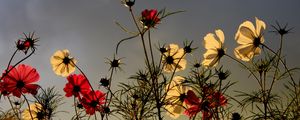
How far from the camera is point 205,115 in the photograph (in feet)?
8.62

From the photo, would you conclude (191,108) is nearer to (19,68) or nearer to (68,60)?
(68,60)

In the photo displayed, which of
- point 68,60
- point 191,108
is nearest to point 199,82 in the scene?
point 191,108

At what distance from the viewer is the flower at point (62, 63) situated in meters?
3.50

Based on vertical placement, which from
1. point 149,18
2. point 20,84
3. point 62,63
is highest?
point 62,63

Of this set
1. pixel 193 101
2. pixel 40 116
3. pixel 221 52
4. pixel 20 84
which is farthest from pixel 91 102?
pixel 221 52

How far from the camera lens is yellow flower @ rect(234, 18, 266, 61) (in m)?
2.74

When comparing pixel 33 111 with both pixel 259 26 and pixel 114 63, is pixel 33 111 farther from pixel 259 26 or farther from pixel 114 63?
pixel 259 26

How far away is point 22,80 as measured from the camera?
141 inches

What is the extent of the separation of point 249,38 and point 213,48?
28cm

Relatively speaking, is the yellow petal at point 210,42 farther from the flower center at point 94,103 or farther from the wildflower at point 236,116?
the flower center at point 94,103

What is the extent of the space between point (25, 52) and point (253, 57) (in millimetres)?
1490

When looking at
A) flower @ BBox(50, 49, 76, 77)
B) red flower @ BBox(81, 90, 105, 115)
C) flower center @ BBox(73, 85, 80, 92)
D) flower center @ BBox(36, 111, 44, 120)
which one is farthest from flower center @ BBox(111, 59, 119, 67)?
flower center @ BBox(36, 111, 44, 120)

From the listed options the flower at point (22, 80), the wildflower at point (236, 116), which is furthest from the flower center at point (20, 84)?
the wildflower at point (236, 116)

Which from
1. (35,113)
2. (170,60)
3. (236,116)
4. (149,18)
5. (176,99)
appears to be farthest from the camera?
(35,113)
